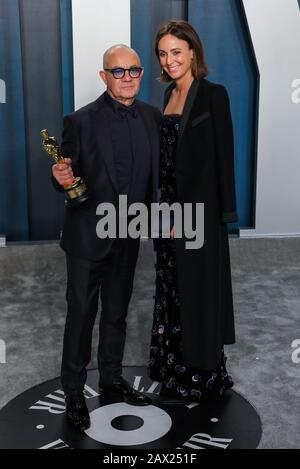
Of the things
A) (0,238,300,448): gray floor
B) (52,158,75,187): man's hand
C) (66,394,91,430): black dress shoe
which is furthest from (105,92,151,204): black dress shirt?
(0,238,300,448): gray floor

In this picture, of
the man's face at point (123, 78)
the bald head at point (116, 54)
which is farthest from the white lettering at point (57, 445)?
the bald head at point (116, 54)

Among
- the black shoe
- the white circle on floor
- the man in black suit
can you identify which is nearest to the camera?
the man in black suit

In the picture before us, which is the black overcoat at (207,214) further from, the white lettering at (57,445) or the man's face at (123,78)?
the white lettering at (57,445)

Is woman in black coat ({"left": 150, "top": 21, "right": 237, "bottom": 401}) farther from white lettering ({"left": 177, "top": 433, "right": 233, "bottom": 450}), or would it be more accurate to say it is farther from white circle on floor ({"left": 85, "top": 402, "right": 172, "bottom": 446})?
white lettering ({"left": 177, "top": 433, "right": 233, "bottom": 450})

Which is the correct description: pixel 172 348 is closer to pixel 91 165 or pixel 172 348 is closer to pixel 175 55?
pixel 91 165

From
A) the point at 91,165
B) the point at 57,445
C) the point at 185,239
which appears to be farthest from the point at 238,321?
the point at 91,165

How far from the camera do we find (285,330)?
3891mm

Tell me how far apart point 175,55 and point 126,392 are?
1579 millimetres

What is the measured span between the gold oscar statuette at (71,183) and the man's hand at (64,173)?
0.06 ft

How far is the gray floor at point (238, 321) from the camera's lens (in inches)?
120

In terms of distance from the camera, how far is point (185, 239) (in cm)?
278

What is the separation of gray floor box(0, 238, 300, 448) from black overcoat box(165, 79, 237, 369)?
41 cm

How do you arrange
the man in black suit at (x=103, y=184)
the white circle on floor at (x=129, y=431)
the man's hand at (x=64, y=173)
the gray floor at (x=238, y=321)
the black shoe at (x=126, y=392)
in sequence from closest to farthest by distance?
the man's hand at (x=64, y=173) → the man in black suit at (x=103, y=184) → the white circle on floor at (x=129, y=431) → the black shoe at (x=126, y=392) → the gray floor at (x=238, y=321)

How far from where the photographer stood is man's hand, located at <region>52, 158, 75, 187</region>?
2.41 m
